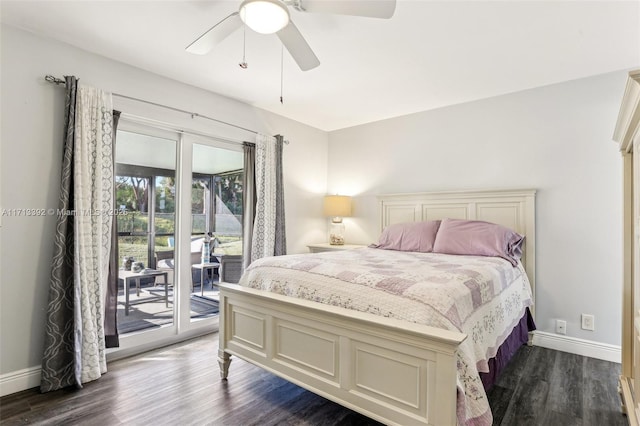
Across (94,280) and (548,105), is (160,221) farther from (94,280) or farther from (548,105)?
(548,105)

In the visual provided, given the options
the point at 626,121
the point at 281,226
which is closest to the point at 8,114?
the point at 281,226

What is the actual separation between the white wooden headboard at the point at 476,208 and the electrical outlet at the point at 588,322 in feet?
1.35

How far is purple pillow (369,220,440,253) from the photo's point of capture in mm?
3205

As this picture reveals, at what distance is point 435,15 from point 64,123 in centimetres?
262

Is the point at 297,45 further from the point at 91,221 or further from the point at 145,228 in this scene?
the point at 145,228

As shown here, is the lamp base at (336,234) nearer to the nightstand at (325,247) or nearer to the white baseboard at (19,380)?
the nightstand at (325,247)

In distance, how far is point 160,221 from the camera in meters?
3.09

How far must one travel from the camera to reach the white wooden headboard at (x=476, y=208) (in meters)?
3.07

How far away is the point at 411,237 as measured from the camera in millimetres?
3309

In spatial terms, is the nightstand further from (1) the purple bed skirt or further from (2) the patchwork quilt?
(1) the purple bed skirt

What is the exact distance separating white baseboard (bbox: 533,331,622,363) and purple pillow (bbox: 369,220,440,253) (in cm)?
125

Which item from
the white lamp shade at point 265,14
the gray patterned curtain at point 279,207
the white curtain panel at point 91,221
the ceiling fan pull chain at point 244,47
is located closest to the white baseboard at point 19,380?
the white curtain panel at point 91,221

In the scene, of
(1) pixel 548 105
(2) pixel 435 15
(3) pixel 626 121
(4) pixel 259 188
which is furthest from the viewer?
(4) pixel 259 188

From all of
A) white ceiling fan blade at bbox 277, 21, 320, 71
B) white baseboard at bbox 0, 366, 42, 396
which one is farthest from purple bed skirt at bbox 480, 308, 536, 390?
white baseboard at bbox 0, 366, 42, 396
